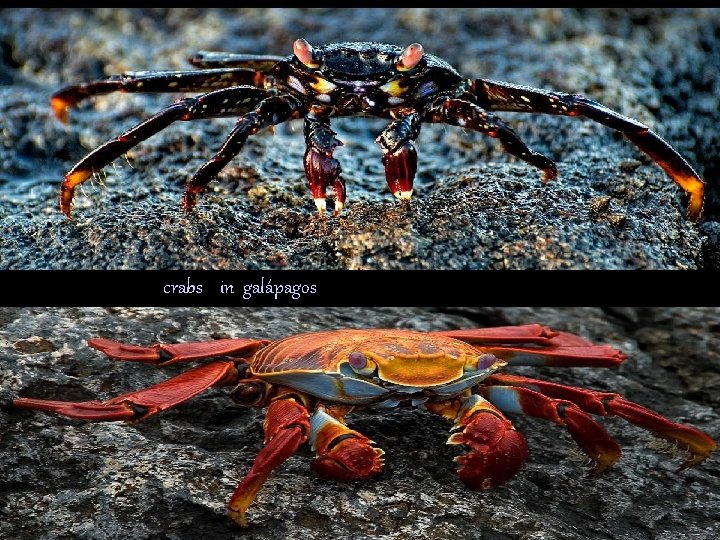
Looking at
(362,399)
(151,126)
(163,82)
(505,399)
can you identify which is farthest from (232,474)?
(163,82)

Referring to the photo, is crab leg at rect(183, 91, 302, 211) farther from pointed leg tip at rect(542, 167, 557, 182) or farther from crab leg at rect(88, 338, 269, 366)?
pointed leg tip at rect(542, 167, 557, 182)

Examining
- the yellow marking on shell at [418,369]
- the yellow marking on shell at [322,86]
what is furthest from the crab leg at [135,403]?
the yellow marking on shell at [322,86]

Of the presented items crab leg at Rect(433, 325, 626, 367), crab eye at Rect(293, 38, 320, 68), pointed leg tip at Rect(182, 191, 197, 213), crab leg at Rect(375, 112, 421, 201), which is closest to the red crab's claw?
crab leg at Rect(433, 325, 626, 367)

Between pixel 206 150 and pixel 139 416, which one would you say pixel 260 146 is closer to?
pixel 206 150

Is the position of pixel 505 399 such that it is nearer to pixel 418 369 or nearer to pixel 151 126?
pixel 418 369

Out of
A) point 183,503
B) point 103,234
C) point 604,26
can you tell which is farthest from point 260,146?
point 604,26

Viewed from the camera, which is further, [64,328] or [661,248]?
[64,328]
